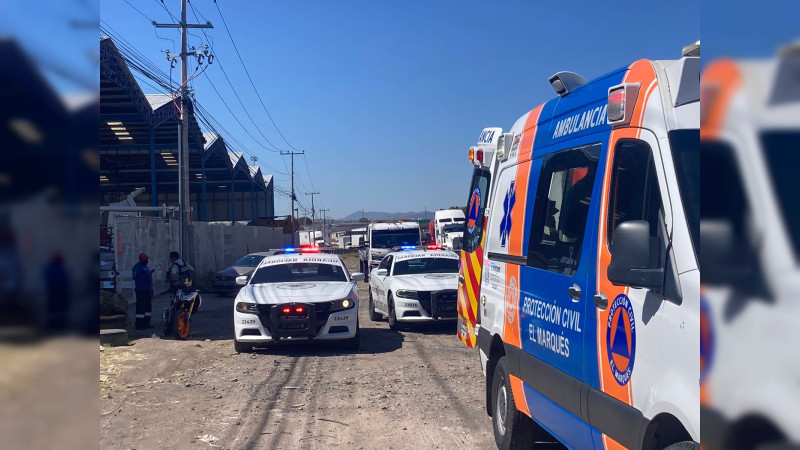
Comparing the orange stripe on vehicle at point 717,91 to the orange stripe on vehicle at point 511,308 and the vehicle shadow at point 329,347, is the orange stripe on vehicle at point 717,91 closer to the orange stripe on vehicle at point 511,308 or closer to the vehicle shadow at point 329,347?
the orange stripe on vehicle at point 511,308

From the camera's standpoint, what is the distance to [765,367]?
1.41 m

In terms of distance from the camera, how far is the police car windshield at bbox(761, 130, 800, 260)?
1241 mm

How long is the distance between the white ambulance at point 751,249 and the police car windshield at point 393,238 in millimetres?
27361

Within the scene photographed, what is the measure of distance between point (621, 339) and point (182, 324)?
11.0m

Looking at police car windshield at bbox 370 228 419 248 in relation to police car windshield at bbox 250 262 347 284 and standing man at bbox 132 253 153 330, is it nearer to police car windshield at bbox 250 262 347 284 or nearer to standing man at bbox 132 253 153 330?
standing man at bbox 132 253 153 330

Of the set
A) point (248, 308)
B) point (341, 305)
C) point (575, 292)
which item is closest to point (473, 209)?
point (341, 305)

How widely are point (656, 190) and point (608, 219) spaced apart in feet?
1.65

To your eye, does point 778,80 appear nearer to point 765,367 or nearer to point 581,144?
point 765,367

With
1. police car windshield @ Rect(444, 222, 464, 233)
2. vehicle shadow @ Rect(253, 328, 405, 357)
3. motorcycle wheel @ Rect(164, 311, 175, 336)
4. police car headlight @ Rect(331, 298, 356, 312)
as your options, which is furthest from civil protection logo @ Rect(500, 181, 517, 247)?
police car windshield @ Rect(444, 222, 464, 233)

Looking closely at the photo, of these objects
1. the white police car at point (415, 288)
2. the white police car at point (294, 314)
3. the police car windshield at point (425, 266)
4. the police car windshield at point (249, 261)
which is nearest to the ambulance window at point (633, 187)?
the white police car at point (294, 314)

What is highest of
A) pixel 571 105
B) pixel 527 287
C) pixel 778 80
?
pixel 571 105

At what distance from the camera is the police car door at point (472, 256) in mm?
7666

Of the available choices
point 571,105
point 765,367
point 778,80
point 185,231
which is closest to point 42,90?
point 778,80

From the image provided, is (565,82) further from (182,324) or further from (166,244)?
(166,244)
